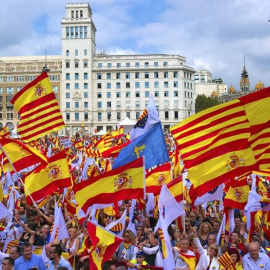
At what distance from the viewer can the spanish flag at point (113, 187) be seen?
334 inches

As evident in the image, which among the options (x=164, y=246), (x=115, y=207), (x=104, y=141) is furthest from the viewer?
(x=104, y=141)

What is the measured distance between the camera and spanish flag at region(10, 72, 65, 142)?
43.7 ft

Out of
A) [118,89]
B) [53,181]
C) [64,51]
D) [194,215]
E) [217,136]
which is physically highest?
[64,51]

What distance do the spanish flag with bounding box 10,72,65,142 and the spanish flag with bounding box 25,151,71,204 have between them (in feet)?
8.98

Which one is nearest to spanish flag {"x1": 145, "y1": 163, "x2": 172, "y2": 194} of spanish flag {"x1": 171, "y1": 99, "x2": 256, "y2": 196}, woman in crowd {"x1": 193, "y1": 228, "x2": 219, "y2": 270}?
spanish flag {"x1": 171, "y1": 99, "x2": 256, "y2": 196}

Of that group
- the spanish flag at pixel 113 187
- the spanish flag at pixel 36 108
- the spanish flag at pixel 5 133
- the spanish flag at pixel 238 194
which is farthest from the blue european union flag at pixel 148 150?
the spanish flag at pixel 5 133

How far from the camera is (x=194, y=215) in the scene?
444 inches

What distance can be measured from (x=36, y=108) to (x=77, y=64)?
76285mm

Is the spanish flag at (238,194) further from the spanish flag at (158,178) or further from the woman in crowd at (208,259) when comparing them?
the woman in crowd at (208,259)

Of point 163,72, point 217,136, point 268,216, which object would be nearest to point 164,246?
point 217,136

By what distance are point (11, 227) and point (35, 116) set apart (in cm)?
433

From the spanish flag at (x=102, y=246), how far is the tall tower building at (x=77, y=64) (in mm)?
82487

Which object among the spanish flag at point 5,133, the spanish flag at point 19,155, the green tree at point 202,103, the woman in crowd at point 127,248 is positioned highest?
the green tree at point 202,103

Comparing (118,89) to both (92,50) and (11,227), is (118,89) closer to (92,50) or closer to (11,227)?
(92,50)
